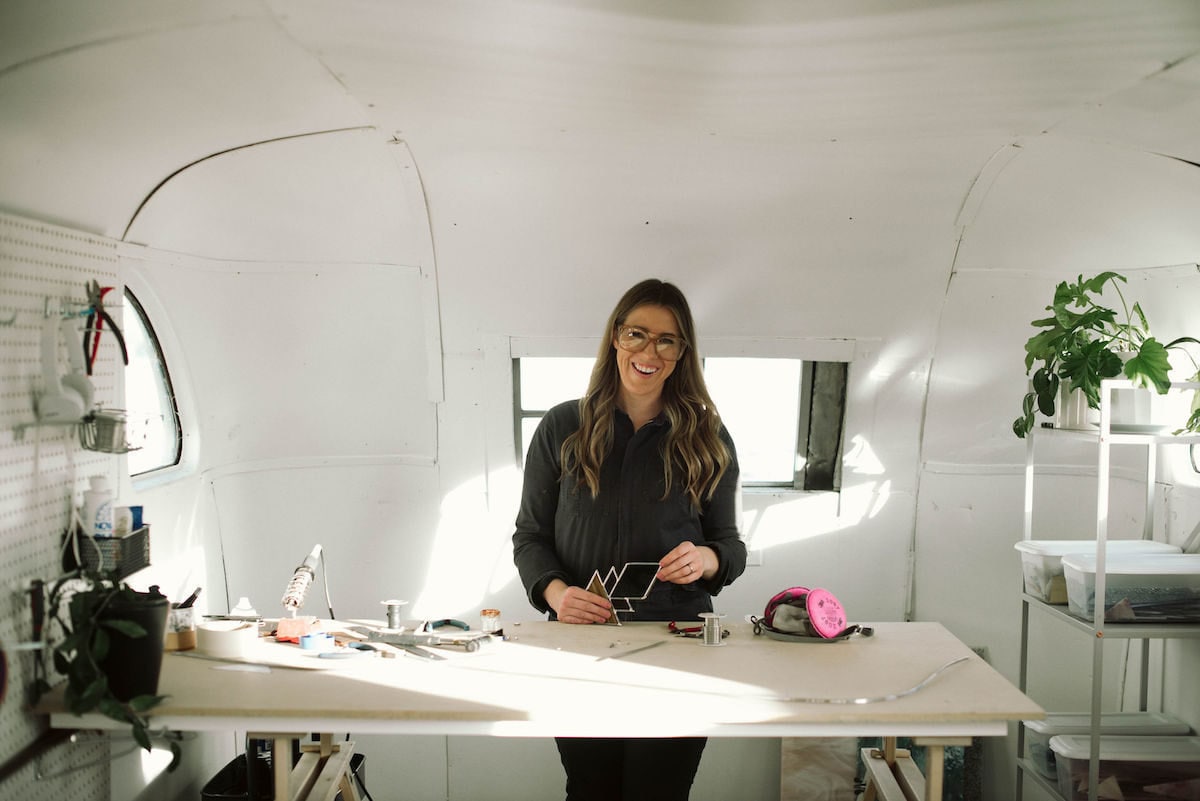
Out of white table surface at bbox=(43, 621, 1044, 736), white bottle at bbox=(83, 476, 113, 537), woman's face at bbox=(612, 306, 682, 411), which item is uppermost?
woman's face at bbox=(612, 306, 682, 411)

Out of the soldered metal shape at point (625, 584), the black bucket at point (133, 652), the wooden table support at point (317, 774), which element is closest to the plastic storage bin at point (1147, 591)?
the soldered metal shape at point (625, 584)

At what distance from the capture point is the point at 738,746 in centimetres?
409

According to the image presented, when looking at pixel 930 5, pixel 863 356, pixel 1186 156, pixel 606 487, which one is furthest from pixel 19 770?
pixel 1186 156

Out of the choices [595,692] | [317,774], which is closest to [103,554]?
[317,774]

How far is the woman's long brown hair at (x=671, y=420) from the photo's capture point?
285 centimetres

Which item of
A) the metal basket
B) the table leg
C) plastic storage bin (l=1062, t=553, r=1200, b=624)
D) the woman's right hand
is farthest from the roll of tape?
plastic storage bin (l=1062, t=553, r=1200, b=624)

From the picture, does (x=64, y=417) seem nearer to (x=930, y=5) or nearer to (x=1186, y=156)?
(x=930, y=5)

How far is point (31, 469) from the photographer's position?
2.43 metres

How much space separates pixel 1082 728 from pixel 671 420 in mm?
1931

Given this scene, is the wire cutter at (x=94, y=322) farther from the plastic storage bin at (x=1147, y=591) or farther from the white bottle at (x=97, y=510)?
the plastic storage bin at (x=1147, y=591)

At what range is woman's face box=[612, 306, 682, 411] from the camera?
287cm

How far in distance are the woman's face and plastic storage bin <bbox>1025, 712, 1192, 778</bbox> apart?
6.17 feet

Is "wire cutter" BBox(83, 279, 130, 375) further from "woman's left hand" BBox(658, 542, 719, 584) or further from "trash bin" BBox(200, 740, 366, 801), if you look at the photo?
"woman's left hand" BBox(658, 542, 719, 584)

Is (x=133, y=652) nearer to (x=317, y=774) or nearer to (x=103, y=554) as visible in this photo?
(x=103, y=554)
